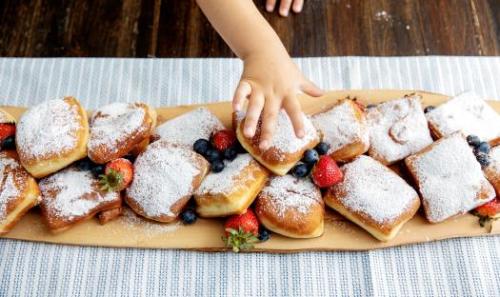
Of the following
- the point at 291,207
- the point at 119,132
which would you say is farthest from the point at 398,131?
the point at 119,132

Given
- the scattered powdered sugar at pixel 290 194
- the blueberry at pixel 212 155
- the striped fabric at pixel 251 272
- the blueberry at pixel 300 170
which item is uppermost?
the blueberry at pixel 300 170

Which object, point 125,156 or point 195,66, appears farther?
point 195,66

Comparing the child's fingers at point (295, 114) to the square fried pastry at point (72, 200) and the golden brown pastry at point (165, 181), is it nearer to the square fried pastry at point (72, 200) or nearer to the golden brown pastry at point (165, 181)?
the golden brown pastry at point (165, 181)

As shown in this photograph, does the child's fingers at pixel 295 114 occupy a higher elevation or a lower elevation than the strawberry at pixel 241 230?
higher

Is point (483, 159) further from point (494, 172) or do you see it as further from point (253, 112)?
point (253, 112)

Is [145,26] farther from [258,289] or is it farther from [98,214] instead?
[258,289]

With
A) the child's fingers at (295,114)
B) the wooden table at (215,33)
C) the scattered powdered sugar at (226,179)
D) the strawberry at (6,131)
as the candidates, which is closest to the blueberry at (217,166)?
the scattered powdered sugar at (226,179)

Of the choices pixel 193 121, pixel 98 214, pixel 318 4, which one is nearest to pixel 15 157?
pixel 98 214
